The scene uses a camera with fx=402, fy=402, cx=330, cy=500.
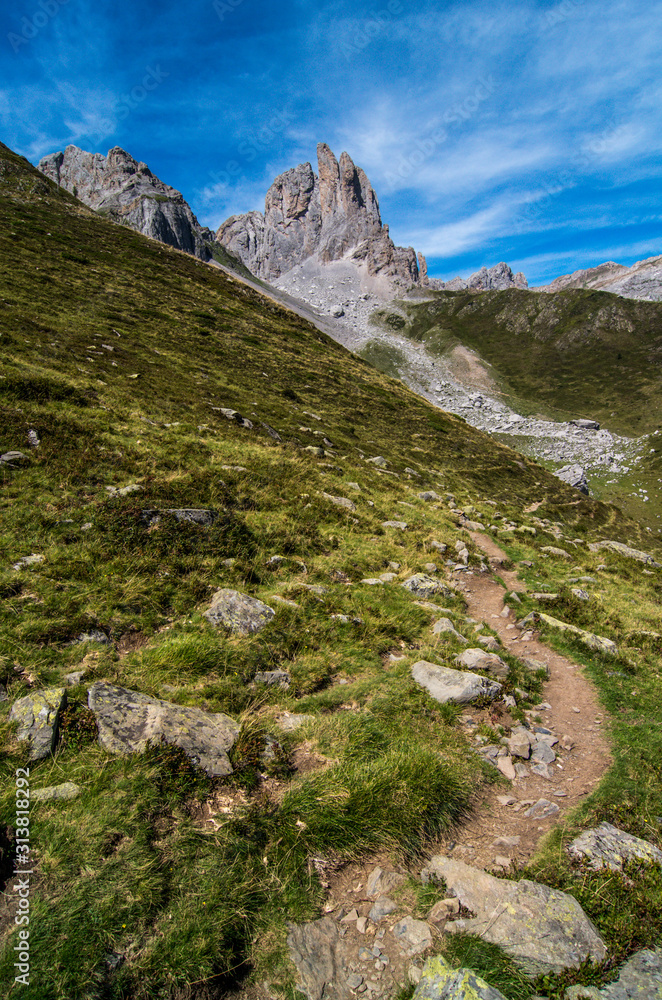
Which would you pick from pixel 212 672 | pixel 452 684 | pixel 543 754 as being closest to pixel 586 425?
pixel 452 684

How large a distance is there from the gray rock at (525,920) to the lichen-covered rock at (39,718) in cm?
487

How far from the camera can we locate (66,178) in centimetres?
18212

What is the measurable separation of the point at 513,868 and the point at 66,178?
26227cm

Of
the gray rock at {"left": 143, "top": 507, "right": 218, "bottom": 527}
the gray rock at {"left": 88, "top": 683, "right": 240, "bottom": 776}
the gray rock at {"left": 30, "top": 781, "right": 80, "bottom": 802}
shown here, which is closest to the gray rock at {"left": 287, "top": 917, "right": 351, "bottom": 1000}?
the gray rock at {"left": 88, "top": 683, "right": 240, "bottom": 776}

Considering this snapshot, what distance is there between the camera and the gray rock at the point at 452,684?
780cm

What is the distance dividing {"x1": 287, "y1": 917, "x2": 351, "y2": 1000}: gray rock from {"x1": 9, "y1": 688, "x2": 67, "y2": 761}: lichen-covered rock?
343 cm

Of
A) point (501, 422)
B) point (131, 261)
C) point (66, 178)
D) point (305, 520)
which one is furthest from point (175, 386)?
point (66, 178)

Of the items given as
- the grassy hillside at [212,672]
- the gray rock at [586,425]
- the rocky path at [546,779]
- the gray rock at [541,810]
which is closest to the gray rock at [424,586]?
the grassy hillside at [212,672]

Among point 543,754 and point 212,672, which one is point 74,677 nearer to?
point 212,672

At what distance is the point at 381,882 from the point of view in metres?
4.75

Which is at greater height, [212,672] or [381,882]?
[212,672]

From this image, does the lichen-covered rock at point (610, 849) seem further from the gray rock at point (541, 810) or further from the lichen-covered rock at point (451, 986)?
the lichen-covered rock at point (451, 986)

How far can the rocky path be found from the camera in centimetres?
543

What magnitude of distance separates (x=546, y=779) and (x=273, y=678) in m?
4.85
